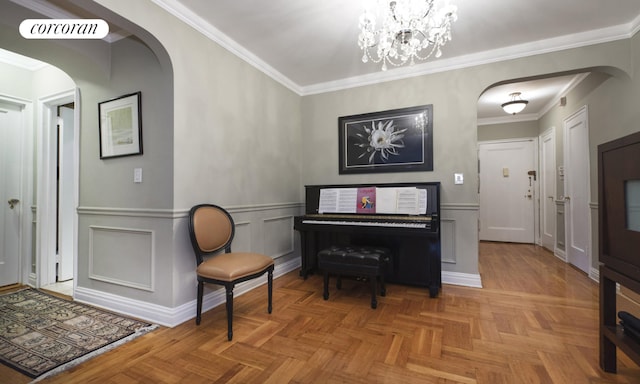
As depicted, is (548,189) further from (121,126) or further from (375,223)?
(121,126)

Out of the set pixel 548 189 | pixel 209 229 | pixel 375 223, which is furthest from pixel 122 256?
pixel 548 189

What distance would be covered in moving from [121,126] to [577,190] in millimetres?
5264

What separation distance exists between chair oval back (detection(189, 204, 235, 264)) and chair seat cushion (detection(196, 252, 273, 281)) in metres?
0.14

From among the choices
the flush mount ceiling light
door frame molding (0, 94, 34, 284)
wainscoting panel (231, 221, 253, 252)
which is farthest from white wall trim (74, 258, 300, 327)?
the flush mount ceiling light

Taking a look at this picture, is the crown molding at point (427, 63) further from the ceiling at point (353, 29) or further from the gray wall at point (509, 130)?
the gray wall at point (509, 130)

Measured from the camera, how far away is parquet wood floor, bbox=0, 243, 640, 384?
158cm

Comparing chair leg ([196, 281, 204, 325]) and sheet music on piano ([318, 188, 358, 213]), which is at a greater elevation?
sheet music on piano ([318, 188, 358, 213])

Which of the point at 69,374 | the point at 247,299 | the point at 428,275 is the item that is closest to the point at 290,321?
the point at 247,299

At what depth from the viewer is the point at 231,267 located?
205cm

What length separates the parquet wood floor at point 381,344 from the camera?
1583 millimetres

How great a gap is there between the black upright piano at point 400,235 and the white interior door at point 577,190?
6.96 ft

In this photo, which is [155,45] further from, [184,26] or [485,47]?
[485,47]

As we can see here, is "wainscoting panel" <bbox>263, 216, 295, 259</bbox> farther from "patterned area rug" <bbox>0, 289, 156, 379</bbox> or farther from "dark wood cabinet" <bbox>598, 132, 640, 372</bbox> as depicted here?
"dark wood cabinet" <bbox>598, 132, 640, 372</bbox>

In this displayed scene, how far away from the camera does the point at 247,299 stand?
2713 millimetres
